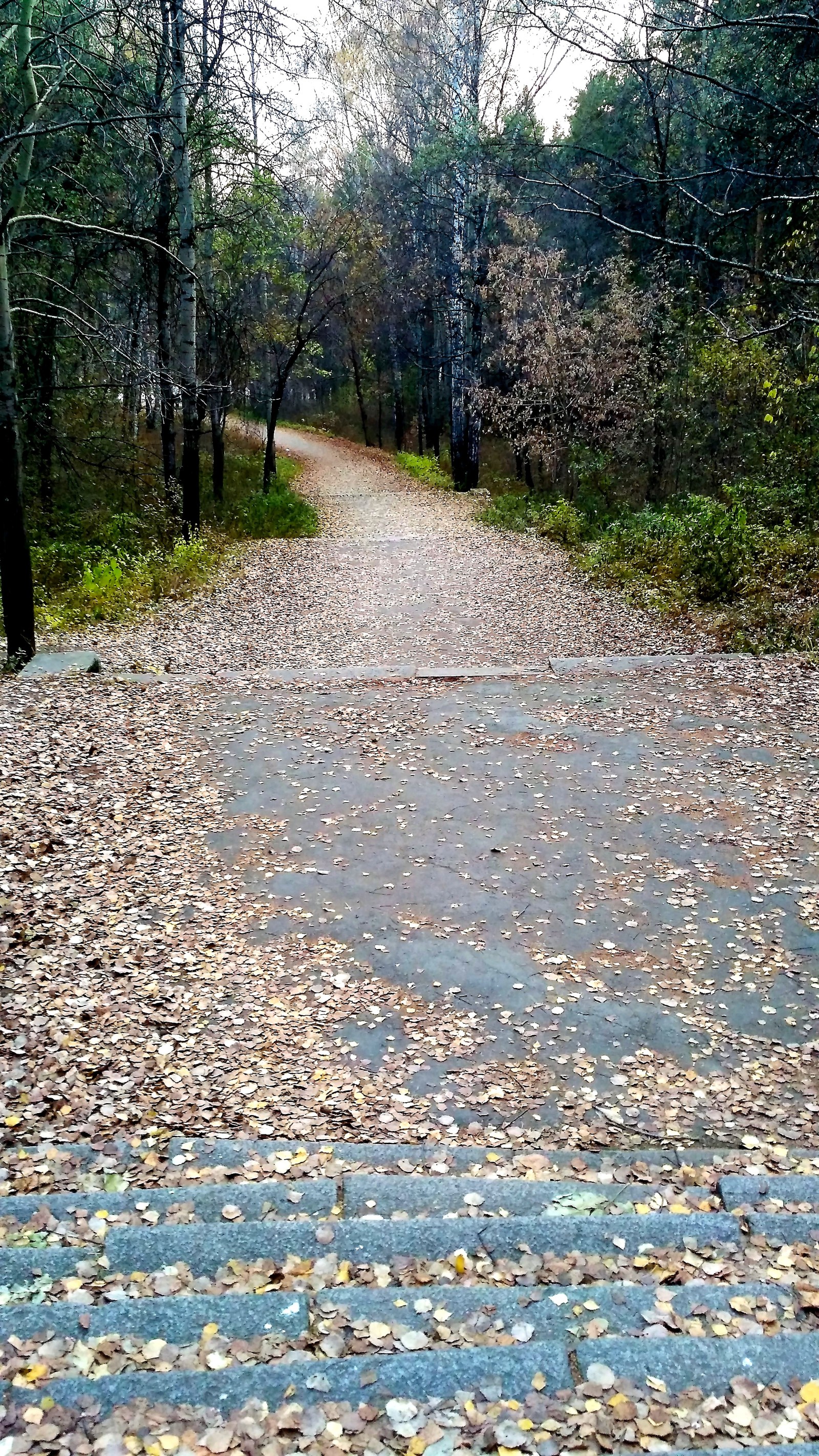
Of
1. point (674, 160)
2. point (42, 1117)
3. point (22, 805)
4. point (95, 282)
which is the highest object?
point (674, 160)

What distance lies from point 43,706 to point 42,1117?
4.04 meters

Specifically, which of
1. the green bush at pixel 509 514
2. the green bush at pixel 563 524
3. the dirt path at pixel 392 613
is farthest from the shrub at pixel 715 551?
the green bush at pixel 509 514

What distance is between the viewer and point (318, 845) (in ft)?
17.7

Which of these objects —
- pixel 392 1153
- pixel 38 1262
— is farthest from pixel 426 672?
pixel 38 1262

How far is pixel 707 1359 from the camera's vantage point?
2.03 metres

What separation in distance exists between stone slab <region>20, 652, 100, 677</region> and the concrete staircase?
5039mm

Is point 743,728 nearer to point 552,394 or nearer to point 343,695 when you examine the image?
point 343,695

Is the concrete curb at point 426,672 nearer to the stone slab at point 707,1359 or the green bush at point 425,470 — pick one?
the stone slab at point 707,1359

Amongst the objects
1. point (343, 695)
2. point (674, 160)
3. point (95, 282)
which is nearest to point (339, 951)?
point (343, 695)

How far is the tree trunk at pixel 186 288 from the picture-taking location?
36.0ft

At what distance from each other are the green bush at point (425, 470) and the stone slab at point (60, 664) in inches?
638

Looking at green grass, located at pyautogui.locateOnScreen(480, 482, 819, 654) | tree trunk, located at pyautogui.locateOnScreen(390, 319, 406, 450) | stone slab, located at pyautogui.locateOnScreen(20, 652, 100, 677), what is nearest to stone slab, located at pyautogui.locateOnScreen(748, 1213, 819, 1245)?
stone slab, located at pyautogui.locateOnScreen(20, 652, 100, 677)

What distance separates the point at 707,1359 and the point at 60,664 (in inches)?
270

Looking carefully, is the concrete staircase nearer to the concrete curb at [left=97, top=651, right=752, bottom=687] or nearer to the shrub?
the concrete curb at [left=97, top=651, right=752, bottom=687]
